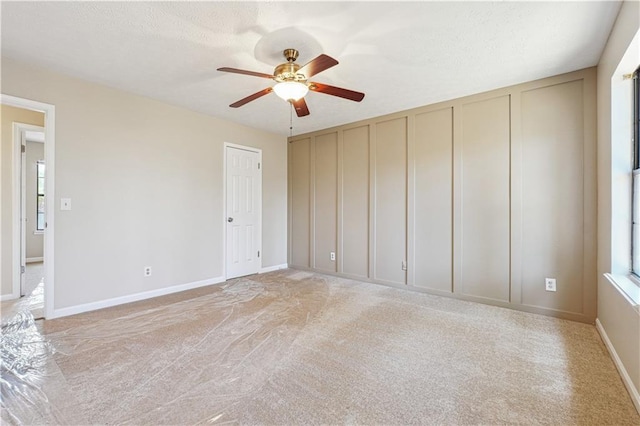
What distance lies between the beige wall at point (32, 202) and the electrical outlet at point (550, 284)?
8.35 meters

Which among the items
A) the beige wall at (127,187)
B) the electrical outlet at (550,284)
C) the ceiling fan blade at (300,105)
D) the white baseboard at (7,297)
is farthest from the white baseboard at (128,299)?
the electrical outlet at (550,284)

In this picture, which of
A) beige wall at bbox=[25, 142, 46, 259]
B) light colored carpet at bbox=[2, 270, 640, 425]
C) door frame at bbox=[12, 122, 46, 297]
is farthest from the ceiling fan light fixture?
beige wall at bbox=[25, 142, 46, 259]

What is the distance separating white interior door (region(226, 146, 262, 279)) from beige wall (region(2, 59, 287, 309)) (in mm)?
176

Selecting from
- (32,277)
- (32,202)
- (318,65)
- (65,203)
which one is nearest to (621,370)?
(318,65)

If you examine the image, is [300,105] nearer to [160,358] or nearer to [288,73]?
[288,73]

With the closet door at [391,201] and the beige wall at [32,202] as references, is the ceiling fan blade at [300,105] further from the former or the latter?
the beige wall at [32,202]

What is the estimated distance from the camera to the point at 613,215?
2.17m

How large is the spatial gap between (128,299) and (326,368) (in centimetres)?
261

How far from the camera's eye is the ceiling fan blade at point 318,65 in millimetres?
1818

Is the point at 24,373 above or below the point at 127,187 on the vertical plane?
below

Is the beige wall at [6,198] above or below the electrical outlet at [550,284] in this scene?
above

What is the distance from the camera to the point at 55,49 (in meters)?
2.38

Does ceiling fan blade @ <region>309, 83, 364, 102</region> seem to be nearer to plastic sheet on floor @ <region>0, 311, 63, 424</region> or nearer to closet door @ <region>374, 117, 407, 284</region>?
closet door @ <region>374, 117, 407, 284</region>

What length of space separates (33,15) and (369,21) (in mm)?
2285
